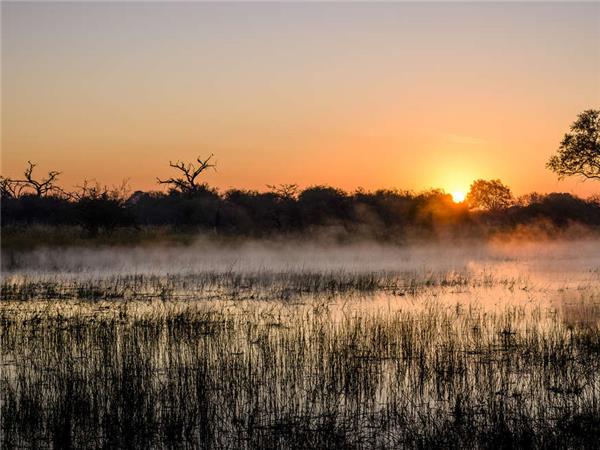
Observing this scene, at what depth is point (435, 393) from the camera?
10.2m

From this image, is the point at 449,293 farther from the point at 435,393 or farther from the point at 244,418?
the point at 244,418

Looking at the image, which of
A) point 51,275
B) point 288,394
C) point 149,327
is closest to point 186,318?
point 149,327

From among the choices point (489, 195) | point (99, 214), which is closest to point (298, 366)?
point (99, 214)

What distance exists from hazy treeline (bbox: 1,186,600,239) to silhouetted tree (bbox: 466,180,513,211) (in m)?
34.7

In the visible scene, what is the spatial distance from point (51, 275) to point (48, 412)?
62.2 ft

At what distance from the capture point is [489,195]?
107375 mm

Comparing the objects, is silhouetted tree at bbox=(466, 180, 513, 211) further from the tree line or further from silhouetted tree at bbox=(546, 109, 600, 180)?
silhouetted tree at bbox=(546, 109, 600, 180)

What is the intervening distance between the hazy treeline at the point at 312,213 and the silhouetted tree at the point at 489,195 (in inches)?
1366

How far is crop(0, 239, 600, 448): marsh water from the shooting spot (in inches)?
340

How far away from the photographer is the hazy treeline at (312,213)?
54.6 m

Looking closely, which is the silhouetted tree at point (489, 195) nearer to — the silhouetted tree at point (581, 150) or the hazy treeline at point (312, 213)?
the hazy treeline at point (312, 213)

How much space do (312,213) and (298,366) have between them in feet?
157

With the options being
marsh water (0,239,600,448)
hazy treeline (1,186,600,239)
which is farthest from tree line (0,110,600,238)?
marsh water (0,239,600,448)

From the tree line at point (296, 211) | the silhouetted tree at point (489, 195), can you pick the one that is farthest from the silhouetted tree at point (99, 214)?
the silhouetted tree at point (489, 195)
